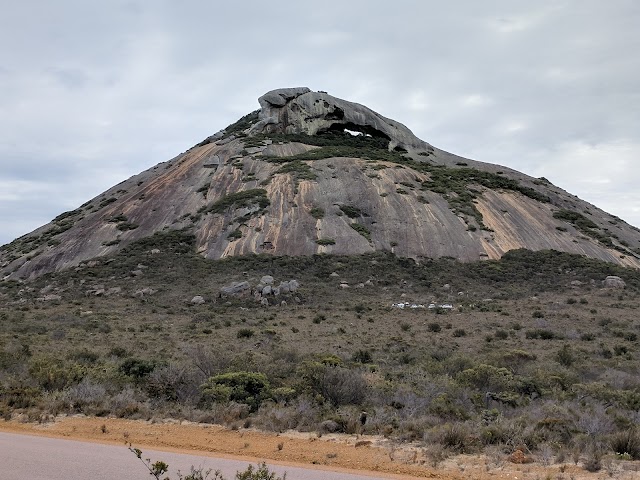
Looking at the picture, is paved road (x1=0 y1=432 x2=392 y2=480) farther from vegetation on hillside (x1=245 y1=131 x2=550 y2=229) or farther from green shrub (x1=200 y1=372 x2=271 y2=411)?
vegetation on hillside (x1=245 y1=131 x2=550 y2=229)

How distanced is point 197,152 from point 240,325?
40.4 metres

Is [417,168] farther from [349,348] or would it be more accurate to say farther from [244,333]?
[349,348]

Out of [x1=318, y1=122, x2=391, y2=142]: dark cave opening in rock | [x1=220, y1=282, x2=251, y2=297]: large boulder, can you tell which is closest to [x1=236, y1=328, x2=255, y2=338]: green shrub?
[x1=220, y1=282, x2=251, y2=297]: large boulder

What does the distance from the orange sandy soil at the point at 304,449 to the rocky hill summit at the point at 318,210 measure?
34.5m

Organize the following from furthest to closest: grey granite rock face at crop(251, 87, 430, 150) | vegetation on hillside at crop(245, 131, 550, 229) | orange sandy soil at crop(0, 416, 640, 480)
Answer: grey granite rock face at crop(251, 87, 430, 150), vegetation on hillside at crop(245, 131, 550, 229), orange sandy soil at crop(0, 416, 640, 480)

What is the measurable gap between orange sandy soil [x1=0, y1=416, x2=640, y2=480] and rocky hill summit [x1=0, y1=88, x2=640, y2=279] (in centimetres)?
3452

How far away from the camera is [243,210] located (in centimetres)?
4962

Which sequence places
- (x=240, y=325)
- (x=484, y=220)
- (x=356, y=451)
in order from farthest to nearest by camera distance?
(x=484, y=220) < (x=240, y=325) < (x=356, y=451)

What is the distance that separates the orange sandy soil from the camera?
26.6 ft

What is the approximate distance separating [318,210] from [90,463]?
42487 millimetres

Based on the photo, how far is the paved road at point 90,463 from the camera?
742 cm

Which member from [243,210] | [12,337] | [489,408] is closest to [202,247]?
[243,210]

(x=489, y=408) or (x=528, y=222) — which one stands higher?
(x=528, y=222)

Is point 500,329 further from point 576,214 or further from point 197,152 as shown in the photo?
point 197,152
